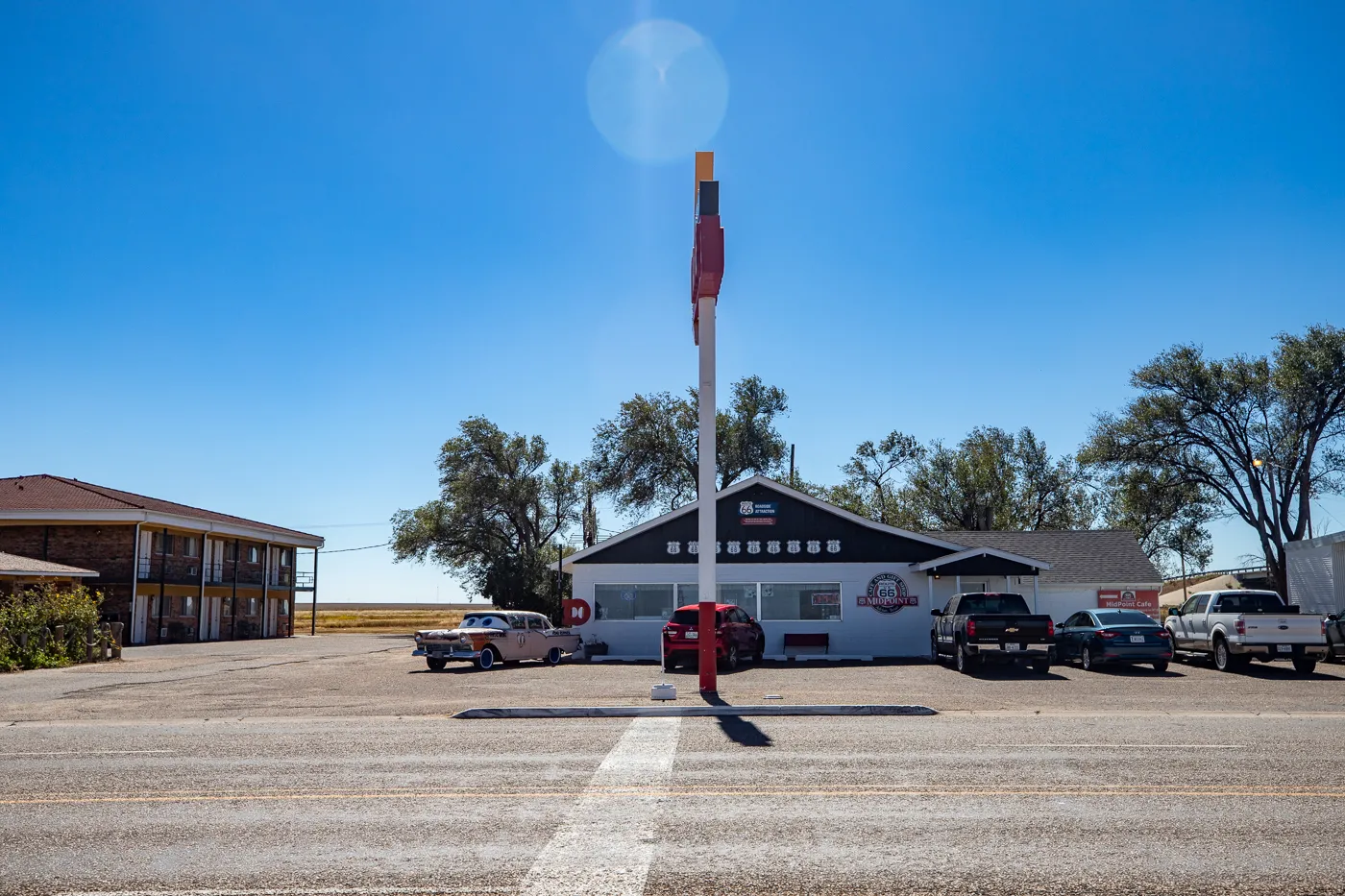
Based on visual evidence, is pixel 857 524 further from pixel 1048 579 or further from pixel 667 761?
pixel 667 761

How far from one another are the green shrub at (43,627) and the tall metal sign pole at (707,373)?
17.6 metres

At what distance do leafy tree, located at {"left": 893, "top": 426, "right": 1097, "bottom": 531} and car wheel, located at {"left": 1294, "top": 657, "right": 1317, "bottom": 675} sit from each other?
34042mm

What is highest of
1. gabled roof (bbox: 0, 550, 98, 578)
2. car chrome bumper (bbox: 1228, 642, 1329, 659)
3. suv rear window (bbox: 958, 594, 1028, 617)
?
gabled roof (bbox: 0, 550, 98, 578)

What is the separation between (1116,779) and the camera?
8.46 meters

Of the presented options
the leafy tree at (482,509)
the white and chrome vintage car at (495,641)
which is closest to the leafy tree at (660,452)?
the leafy tree at (482,509)

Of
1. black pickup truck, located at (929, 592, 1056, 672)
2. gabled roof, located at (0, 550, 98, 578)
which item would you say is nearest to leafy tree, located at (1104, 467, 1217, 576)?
black pickup truck, located at (929, 592, 1056, 672)

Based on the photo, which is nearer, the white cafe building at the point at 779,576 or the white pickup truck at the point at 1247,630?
the white pickup truck at the point at 1247,630

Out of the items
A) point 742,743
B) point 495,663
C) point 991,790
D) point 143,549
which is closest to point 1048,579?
point 495,663

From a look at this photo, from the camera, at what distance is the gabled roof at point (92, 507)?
41250 mm

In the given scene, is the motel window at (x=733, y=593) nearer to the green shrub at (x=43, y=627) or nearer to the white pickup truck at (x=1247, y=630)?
the white pickup truck at (x=1247, y=630)

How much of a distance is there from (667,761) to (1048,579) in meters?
27.2

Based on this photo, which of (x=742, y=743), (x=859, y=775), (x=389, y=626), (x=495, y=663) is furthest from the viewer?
(x=389, y=626)

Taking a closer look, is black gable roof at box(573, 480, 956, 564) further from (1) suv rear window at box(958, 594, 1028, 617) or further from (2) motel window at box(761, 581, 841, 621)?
(1) suv rear window at box(958, 594, 1028, 617)

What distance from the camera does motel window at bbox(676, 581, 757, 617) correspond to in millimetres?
31094
